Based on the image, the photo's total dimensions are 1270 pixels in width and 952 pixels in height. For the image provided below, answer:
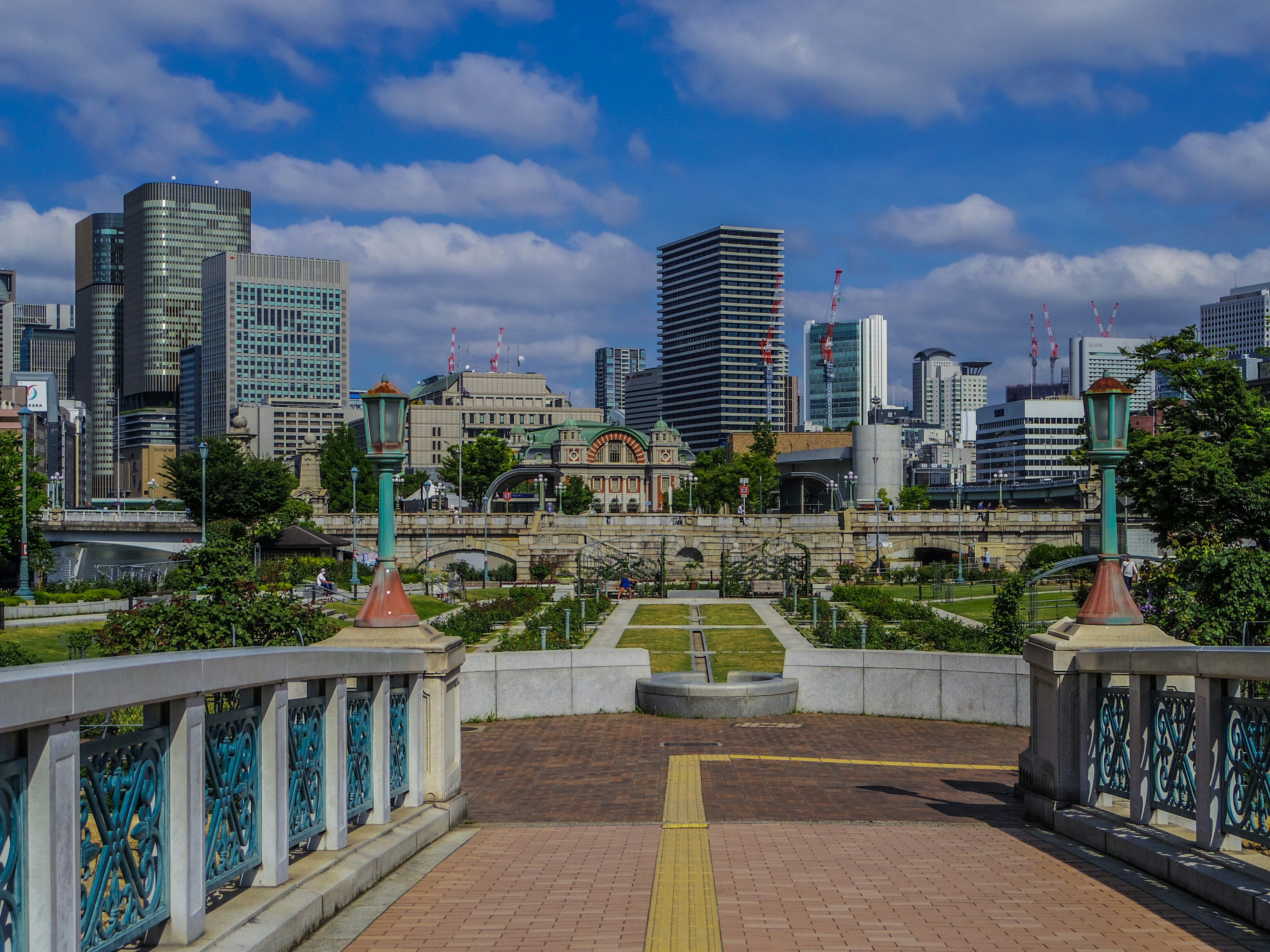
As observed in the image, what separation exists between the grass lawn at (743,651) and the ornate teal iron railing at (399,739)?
36.0ft

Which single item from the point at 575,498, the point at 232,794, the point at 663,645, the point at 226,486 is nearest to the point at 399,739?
the point at 232,794

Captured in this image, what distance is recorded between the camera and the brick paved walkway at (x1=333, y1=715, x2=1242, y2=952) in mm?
6383

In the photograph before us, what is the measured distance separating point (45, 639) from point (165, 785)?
27682mm

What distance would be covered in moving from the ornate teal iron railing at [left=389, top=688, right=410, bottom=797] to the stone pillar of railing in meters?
4.53

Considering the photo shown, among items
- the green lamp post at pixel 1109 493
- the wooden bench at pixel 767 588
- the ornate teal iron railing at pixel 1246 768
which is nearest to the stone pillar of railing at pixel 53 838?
the ornate teal iron railing at pixel 1246 768

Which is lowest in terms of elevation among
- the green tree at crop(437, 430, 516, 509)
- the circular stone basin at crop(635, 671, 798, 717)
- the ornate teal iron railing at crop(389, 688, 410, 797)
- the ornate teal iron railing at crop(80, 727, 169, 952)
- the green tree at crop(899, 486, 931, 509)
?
the circular stone basin at crop(635, 671, 798, 717)

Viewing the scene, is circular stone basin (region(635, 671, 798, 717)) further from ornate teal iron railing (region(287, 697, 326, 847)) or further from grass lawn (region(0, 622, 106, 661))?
grass lawn (region(0, 622, 106, 661))

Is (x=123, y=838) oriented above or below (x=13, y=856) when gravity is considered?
below

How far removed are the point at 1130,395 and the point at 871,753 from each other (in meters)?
6.22

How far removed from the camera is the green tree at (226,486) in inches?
3041

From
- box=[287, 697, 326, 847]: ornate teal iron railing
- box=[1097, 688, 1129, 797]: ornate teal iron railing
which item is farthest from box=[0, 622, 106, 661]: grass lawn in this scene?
box=[1097, 688, 1129, 797]: ornate teal iron railing

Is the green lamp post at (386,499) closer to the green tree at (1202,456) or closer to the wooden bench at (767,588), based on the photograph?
the green tree at (1202,456)

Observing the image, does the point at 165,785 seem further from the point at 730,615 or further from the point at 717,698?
the point at 730,615

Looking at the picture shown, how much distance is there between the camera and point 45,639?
2941 centimetres
